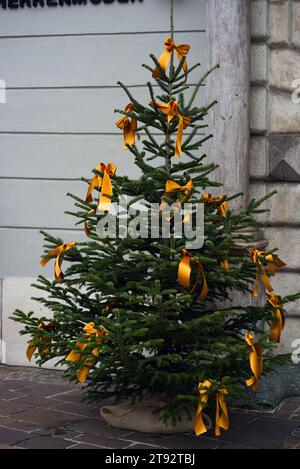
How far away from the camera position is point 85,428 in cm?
551

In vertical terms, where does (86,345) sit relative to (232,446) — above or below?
above

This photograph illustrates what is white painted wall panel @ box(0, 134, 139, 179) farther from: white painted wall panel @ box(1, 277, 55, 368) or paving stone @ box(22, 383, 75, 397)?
paving stone @ box(22, 383, 75, 397)

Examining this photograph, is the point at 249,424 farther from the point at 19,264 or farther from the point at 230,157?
the point at 19,264

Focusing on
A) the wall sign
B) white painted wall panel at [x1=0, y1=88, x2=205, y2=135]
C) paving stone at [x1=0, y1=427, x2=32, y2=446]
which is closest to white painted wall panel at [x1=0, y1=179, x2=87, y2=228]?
white painted wall panel at [x1=0, y1=88, x2=205, y2=135]

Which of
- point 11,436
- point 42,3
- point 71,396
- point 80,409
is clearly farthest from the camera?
point 42,3

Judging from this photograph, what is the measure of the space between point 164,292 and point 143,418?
0.95 metres

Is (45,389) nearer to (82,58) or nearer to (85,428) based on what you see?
(85,428)

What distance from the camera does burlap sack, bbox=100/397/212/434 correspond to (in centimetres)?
541

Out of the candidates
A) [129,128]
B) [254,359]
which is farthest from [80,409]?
[129,128]

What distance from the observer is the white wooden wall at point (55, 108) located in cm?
719

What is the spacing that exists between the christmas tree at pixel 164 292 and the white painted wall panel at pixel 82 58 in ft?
5.23

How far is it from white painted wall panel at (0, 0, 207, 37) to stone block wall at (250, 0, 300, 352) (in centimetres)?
58
